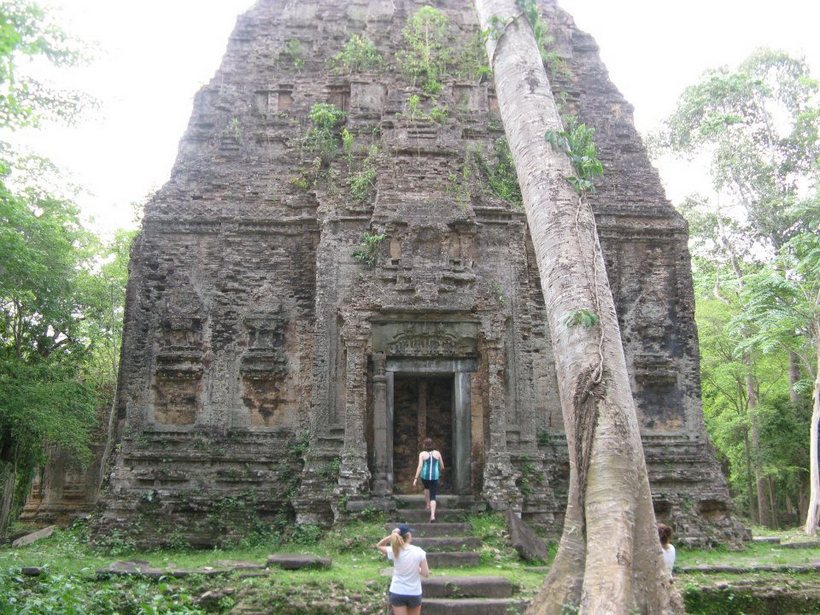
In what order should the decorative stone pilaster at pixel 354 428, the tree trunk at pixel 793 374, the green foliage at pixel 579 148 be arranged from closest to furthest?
the green foliage at pixel 579 148
the decorative stone pilaster at pixel 354 428
the tree trunk at pixel 793 374

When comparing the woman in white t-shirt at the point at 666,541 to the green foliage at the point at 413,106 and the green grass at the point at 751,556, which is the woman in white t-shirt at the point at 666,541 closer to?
the green grass at the point at 751,556

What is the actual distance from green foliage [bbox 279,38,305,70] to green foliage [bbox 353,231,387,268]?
5.11m

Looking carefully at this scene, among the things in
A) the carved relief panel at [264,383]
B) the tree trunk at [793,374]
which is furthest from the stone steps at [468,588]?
the tree trunk at [793,374]

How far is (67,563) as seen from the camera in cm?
1056

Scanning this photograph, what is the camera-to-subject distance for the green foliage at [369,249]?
13067mm

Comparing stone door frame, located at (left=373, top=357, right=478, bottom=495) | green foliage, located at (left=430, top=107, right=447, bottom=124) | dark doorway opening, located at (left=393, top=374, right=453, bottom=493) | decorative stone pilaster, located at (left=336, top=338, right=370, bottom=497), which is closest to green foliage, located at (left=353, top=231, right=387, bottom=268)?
decorative stone pilaster, located at (left=336, top=338, right=370, bottom=497)

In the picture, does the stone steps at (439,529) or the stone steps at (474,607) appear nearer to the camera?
the stone steps at (474,607)

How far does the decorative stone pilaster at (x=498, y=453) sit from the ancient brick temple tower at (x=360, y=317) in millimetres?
33

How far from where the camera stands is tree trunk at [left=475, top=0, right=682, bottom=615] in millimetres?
5887

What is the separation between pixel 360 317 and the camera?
40.6 ft

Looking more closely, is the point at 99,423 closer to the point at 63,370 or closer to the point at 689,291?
the point at 63,370

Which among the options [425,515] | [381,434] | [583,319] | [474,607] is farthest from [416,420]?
[583,319]

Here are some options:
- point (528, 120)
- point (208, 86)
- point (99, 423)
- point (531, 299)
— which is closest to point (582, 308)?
point (528, 120)

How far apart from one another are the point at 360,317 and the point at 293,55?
702 cm
